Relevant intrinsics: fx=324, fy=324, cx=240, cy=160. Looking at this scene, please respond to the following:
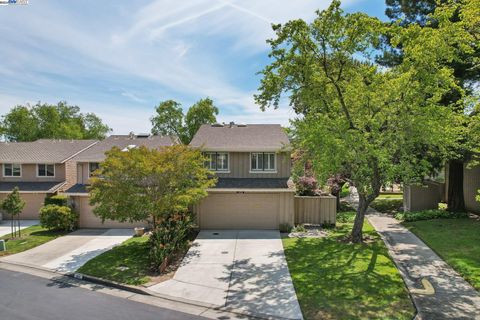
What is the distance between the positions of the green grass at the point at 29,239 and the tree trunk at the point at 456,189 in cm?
2493

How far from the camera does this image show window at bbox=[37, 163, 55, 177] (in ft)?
84.4

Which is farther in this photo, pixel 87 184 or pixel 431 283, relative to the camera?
pixel 87 184

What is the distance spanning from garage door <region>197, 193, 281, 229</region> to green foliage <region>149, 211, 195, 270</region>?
1.86m

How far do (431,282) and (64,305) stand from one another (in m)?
12.0

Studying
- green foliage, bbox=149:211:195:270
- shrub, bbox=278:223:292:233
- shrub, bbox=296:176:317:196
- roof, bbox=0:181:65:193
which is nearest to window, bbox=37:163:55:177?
roof, bbox=0:181:65:193

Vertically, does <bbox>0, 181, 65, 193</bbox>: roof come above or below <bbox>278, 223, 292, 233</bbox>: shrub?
above

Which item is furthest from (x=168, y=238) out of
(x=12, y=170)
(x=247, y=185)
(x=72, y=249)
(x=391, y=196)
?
(x=391, y=196)

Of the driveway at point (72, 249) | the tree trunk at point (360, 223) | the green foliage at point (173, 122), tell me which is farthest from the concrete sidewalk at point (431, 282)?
the green foliage at point (173, 122)

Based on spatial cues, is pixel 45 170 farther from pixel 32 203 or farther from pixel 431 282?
pixel 431 282

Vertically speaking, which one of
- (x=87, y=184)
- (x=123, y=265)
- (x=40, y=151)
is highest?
(x=40, y=151)

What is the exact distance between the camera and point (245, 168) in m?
20.9

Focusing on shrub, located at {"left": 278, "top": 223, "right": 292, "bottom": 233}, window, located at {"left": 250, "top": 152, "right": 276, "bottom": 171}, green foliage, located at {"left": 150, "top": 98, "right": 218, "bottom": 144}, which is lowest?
shrub, located at {"left": 278, "top": 223, "right": 292, "bottom": 233}

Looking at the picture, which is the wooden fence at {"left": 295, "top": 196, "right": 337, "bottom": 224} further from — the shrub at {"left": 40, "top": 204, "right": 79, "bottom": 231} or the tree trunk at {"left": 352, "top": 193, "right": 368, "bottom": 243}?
the shrub at {"left": 40, "top": 204, "right": 79, "bottom": 231}

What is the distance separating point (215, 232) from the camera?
18.9m
